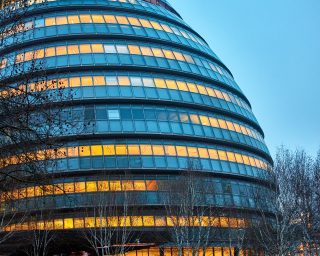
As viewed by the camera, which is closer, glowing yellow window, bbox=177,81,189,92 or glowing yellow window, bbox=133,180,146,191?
glowing yellow window, bbox=133,180,146,191

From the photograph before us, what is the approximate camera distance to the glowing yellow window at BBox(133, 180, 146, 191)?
2665 inches

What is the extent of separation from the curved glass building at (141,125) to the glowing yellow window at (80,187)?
0.42 feet

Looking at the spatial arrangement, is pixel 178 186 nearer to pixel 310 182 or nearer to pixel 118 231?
pixel 118 231

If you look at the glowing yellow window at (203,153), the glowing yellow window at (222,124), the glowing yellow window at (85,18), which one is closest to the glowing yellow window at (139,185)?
the glowing yellow window at (203,153)

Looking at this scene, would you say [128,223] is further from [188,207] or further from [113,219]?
[188,207]

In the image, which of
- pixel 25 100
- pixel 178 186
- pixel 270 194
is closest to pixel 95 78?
pixel 178 186

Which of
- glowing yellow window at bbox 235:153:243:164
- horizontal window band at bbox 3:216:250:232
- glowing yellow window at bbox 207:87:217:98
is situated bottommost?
horizontal window band at bbox 3:216:250:232

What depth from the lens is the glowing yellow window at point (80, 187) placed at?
66.1 m

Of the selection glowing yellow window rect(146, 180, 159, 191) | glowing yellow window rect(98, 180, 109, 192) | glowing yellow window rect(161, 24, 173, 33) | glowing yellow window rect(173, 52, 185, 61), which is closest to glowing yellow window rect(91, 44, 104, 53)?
glowing yellow window rect(173, 52, 185, 61)

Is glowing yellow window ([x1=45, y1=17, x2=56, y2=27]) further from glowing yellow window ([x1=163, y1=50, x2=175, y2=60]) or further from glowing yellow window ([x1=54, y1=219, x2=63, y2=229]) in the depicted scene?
glowing yellow window ([x1=54, y1=219, x2=63, y2=229])

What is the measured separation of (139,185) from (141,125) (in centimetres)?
758

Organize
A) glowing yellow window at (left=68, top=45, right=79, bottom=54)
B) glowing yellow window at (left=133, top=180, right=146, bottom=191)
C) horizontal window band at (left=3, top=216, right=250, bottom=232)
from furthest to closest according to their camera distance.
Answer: glowing yellow window at (left=68, top=45, right=79, bottom=54), glowing yellow window at (left=133, top=180, right=146, bottom=191), horizontal window band at (left=3, top=216, right=250, bottom=232)

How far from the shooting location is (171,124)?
72.1m

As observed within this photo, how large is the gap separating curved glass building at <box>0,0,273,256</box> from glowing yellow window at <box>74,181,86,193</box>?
0.42ft
